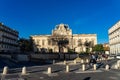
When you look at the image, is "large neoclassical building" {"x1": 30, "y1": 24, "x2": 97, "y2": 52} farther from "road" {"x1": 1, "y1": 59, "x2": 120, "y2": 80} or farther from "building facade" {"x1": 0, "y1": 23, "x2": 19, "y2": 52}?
"road" {"x1": 1, "y1": 59, "x2": 120, "y2": 80}

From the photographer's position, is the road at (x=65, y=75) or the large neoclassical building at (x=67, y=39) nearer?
the road at (x=65, y=75)

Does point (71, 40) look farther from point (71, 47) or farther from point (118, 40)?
point (118, 40)

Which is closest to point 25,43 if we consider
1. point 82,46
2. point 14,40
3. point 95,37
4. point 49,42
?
point 14,40

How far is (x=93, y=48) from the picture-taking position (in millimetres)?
104375

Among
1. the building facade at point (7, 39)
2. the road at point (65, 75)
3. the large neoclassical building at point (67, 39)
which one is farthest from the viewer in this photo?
the large neoclassical building at point (67, 39)

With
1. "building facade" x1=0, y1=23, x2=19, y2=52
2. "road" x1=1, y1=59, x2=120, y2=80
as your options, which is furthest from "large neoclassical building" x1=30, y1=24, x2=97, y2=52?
"road" x1=1, y1=59, x2=120, y2=80

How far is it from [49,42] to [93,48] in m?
26.7

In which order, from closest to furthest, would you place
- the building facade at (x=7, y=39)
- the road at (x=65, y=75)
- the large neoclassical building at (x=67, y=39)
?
1. the road at (x=65, y=75)
2. the building facade at (x=7, y=39)
3. the large neoclassical building at (x=67, y=39)

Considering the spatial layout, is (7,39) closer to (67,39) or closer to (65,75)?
(67,39)

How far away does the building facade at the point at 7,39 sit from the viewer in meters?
82.6

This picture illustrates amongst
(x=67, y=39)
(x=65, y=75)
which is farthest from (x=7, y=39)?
(x=65, y=75)

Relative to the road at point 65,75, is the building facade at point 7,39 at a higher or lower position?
higher

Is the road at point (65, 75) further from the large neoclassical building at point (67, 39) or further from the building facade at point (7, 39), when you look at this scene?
the large neoclassical building at point (67, 39)

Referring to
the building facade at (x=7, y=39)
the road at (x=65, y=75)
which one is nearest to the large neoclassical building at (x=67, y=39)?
the building facade at (x=7, y=39)
